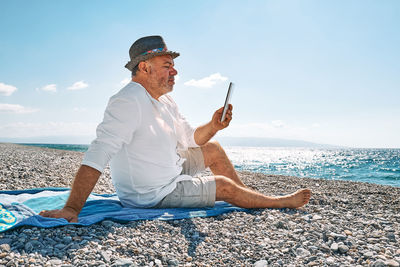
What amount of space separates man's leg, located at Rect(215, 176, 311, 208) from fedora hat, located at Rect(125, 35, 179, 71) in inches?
66.3

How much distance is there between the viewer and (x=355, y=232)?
9.71ft

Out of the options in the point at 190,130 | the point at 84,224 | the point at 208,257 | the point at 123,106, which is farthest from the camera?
the point at 190,130

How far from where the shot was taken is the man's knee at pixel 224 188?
11.6 ft

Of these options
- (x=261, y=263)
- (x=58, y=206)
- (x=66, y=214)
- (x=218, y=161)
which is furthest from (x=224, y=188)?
(x=58, y=206)

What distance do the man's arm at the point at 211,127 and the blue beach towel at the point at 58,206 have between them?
3.16ft

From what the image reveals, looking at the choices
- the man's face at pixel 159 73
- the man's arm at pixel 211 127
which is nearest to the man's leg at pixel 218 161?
the man's arm at pixel 211 127

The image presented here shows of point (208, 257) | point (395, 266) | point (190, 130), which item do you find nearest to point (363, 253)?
point (395, 266)

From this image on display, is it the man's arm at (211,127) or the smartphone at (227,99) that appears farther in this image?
the man's arm at (211,127)

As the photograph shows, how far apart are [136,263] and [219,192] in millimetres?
1629

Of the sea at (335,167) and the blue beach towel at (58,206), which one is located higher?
the blue beach towel at (58,206)

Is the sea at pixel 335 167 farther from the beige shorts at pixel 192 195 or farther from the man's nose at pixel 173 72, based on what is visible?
the man's nose at pixel 173 72

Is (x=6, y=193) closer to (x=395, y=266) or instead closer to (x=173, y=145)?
(x=173, y=145)

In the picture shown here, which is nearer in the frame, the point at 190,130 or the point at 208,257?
the point at 208,257

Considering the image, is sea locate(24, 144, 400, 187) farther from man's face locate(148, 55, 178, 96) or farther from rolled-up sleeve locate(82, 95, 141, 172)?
rolled-up sleeve locate(82, 95, 141, 172)
